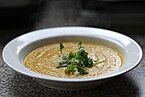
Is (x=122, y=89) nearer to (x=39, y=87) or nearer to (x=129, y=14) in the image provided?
(x=39, y=87)

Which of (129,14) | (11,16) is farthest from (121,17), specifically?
(11,16)

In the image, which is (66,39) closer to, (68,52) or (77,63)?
(68,52)

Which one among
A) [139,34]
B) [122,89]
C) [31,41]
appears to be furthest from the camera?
[139,34]

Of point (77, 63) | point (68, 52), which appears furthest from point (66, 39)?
point (77, 63)

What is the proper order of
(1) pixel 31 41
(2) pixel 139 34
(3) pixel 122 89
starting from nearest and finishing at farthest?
1. (3) pixel 122 89
2. (1) pixel 31 41
3. (2) pixel 139 34
